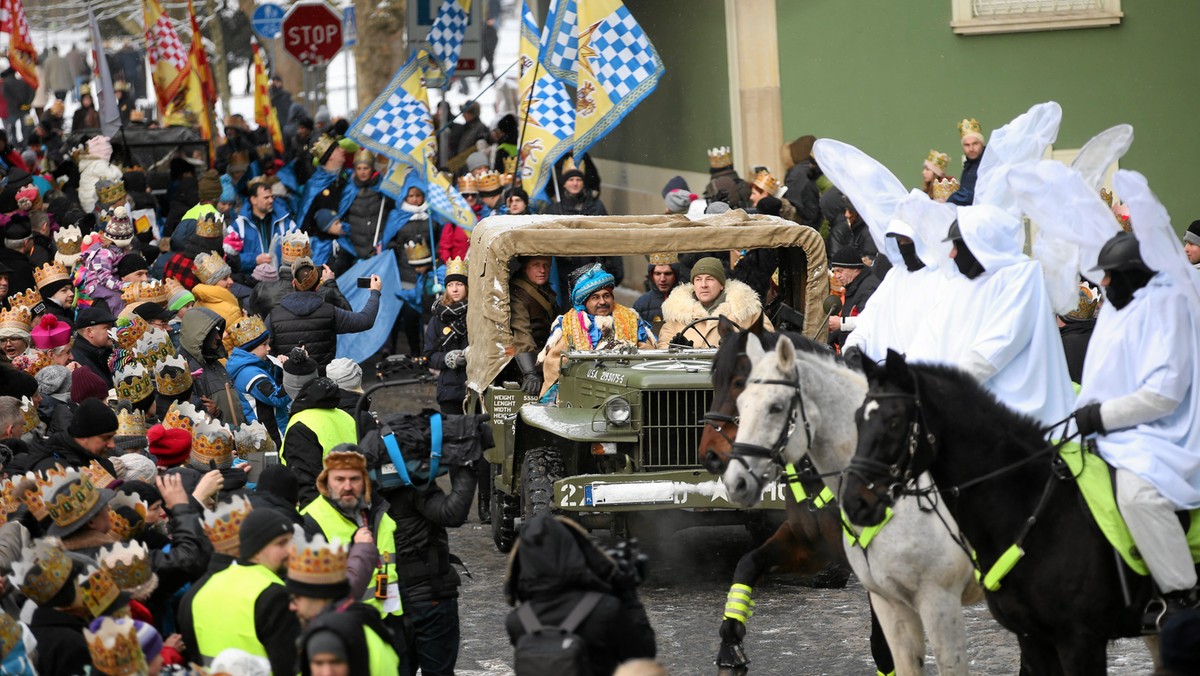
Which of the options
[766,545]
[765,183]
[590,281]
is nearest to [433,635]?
[766,545]

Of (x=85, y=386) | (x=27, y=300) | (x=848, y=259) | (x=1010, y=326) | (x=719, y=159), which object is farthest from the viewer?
(x=719, y=159)

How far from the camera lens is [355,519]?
7.66 metres

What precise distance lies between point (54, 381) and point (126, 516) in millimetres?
4399

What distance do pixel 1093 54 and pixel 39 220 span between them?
39.4 feet

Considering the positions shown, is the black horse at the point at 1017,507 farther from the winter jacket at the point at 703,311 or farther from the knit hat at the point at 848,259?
the knit hat at the point at 848,259

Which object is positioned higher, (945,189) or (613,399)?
(945,189)

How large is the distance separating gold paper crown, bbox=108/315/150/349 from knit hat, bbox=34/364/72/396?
1.41 feet

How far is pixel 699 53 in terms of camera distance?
22672mm

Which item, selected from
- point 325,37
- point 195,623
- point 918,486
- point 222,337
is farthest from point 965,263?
point 325,37

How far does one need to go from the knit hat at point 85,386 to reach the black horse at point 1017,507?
569 cm

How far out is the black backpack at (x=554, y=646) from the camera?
5.90 metres

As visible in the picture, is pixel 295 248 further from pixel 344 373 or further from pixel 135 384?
pixel 135 384

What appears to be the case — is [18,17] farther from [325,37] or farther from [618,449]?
[618,449]

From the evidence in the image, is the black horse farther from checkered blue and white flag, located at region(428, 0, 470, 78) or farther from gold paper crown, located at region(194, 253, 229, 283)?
checkered blue and white flag, located at region(428, 0, 470, 78)
